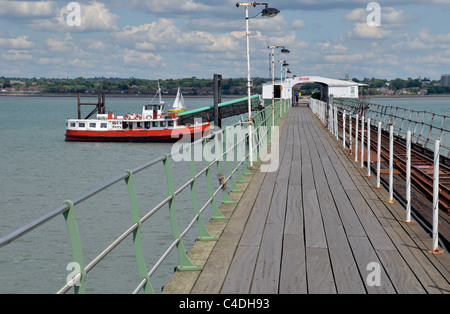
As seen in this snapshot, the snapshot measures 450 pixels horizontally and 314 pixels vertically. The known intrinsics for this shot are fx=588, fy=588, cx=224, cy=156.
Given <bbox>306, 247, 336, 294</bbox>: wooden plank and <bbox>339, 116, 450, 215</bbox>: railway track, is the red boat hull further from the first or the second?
<bbox>306, 247, 336, 294</bbox>: wooden plank

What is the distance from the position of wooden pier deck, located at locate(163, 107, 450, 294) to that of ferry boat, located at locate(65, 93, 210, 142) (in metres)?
54.6

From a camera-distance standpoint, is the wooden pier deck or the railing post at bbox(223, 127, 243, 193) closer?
the wooden pier deck

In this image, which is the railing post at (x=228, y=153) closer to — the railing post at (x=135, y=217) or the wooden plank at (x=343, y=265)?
the wooden plank at (x=343, y=265)

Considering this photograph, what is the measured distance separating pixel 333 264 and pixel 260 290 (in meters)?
1.29

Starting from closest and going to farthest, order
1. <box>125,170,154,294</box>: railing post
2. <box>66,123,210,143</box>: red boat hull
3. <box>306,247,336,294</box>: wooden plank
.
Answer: <box>125,170,154,294</box>: railing post
<box>306,247,336,294</box>: wooden plank
<box>66,123,210,143</box>: red boat hull

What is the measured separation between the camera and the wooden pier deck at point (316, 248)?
6.05 metres

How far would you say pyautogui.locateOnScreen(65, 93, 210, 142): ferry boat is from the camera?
219ft

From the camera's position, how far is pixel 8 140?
84.9 meters

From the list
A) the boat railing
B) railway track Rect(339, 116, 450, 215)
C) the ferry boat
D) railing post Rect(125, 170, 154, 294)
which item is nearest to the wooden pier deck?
railing post Rect(125, 170, 154, 294)

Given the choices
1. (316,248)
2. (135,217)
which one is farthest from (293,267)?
(135,217)

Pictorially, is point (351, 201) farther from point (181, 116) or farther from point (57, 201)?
point (181, 116)

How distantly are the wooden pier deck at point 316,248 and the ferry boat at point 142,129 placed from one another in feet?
179

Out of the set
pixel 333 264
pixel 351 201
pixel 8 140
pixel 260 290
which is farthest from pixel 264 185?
pixel 8 140

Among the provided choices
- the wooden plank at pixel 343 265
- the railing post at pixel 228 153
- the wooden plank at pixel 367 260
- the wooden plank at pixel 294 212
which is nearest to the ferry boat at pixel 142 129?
the railing post at pixel 228 153
